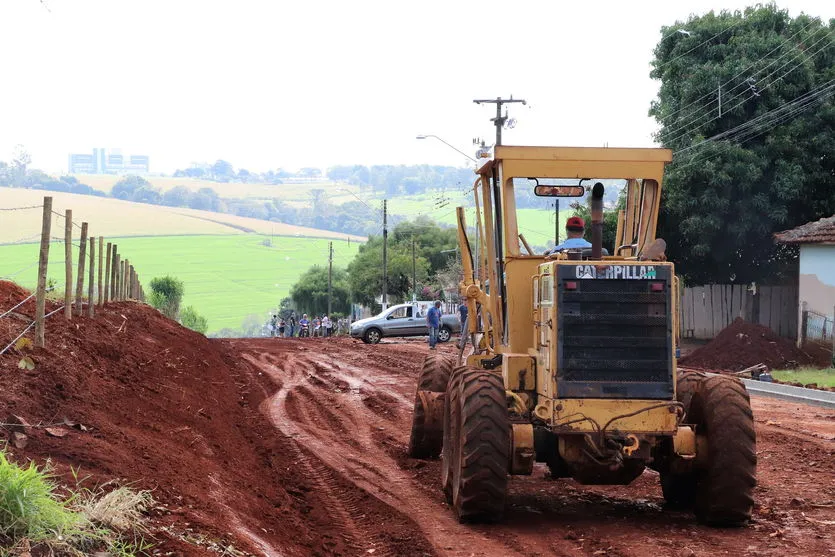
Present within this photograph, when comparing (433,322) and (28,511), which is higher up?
(28,511)

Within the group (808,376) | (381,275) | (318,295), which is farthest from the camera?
(318,295)

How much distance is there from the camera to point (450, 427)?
36.0 ft

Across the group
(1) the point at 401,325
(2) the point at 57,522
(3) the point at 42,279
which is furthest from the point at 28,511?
(1) the point at 401,325

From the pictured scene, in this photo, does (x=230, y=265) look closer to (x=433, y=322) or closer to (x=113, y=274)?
(x=433, y=322)

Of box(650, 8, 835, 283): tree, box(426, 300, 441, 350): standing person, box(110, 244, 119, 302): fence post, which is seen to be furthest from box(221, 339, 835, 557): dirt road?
box(426, 300, 441, 350): standing person

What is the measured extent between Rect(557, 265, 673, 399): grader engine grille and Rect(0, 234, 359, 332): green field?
321 feet

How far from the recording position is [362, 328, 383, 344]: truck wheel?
46.6m

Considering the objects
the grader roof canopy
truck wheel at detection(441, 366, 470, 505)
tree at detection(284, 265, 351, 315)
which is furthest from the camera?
tree at detection(284, 265, 351, 315)

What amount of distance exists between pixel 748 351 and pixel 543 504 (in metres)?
20.8

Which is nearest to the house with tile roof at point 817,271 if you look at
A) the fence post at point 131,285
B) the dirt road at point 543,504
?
the dirt road at point 543,504

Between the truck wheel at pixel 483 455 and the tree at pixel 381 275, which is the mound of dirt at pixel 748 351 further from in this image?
the tree at pixel 381 275

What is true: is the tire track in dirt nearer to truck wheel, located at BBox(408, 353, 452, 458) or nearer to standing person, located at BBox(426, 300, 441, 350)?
truck wheel, located at BBox(408, 353, 452, 458)

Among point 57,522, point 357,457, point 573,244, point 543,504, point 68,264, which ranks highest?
point 573,244

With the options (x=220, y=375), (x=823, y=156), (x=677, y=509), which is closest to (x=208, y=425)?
(x=677, y=509)
